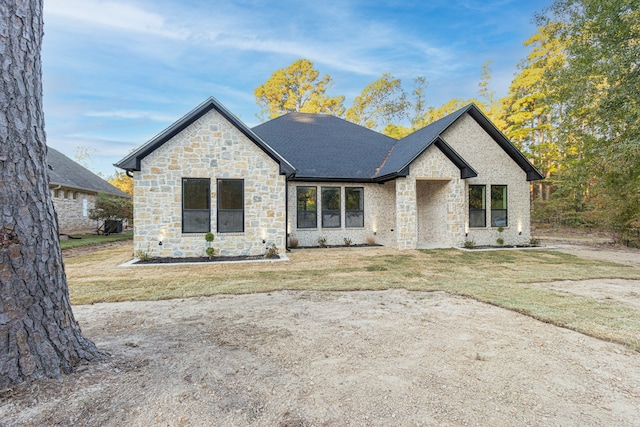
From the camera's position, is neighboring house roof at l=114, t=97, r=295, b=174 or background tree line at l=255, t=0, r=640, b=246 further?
neighboring house roof at l=114, t=97, r=295, b=174

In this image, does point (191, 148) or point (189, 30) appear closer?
point (191, 148)

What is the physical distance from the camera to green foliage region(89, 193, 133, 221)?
17.5 m

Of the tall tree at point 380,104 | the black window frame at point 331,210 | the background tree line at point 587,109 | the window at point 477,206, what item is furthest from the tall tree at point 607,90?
the tall tree at point 380,104

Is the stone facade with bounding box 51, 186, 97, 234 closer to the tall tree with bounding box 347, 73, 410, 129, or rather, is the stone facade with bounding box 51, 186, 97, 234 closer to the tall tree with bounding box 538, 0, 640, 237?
the tall tree with bounding box 347, 73, 410, 129

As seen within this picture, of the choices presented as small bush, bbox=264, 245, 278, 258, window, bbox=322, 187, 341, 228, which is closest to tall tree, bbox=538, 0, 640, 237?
window, bbox=322, 187, 341, 228

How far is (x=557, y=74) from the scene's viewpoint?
11750 millimetres

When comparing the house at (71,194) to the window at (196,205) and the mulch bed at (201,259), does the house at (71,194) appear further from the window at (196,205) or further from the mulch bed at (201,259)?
the window at (196,205)

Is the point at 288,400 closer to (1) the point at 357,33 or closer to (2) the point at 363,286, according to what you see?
(2) the point at 363,286

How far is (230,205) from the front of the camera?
1036 cm

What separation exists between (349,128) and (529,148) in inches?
570

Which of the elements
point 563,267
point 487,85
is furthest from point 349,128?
point 487,85

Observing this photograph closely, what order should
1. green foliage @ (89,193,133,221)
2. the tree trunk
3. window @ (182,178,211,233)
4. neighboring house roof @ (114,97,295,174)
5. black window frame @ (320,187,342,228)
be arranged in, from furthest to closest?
green foliage @ (89,193,133,221), black window frame @ (320,187,342,228), window @ (182,178,211,233), neighboring house roof @ (114,97,295,174), the tree trunk

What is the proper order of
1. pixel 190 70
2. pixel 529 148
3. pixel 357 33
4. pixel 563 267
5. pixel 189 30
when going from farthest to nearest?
pixel 529 148 < pixel 190 70 < pixel 357 33 < pixel 189 30 < pixel 563 267

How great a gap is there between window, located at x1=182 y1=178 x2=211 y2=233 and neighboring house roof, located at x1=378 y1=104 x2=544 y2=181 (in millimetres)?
7005
